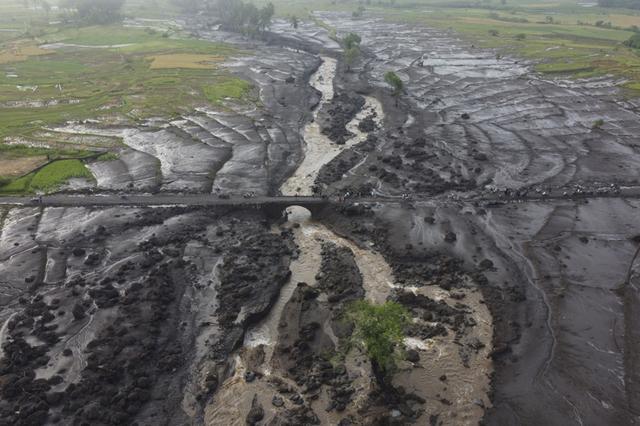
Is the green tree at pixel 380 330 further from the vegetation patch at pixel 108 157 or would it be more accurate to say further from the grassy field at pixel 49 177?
the vegetation patch at pixel 108 157

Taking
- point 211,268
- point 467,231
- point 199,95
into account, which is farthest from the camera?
point 199,95

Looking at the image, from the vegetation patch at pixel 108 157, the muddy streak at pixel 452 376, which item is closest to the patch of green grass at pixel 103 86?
the vegetation patch at pixel 108 157

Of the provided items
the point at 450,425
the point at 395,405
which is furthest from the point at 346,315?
the point at 450,425

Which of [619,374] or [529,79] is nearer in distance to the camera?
[619,374]

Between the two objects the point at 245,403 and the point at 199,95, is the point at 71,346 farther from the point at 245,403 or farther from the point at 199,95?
the point at 199,95

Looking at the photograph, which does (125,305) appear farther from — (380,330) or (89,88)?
(89,88)

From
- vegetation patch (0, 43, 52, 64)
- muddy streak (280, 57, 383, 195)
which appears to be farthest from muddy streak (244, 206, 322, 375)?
vegetation patch (0, 43, 52, 64)

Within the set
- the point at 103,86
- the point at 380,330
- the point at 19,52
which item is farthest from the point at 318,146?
the point at 19,52
